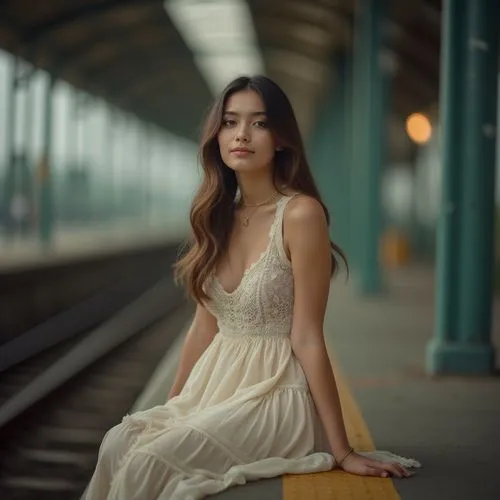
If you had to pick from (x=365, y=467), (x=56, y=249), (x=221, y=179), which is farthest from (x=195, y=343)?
(x=56, y=249)

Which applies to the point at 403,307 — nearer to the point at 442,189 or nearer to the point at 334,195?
the point at 442,189

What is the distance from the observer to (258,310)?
161 inches

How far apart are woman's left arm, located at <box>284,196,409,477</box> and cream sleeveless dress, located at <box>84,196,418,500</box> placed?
0.16 feet

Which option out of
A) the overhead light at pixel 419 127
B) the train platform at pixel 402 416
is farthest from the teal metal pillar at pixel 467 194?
the overhead light at pixel 419 127

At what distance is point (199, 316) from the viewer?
4344mm

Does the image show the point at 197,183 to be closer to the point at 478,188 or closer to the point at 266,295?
the point at 266,295

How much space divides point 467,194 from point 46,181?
17.3 m

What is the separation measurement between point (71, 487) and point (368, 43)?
11445 millimetres

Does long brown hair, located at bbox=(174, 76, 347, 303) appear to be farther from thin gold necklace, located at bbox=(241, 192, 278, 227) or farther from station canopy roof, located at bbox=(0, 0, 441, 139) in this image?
station canopy roof, located at bbox=(0, 0, 441, 139)

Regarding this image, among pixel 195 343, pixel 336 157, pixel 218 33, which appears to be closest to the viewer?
pixel 195 343

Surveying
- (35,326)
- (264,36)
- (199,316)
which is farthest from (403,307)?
(264,36)

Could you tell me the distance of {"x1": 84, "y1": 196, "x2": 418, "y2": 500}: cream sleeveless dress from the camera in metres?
3.72

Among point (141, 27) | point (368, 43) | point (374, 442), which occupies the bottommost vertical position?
point (374, 442)

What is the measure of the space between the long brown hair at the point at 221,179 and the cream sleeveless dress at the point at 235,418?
9cm
